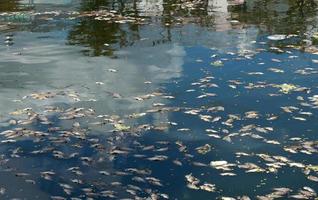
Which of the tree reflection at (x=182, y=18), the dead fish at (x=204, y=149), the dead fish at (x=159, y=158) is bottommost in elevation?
the dead fish at (x=159, y=158)

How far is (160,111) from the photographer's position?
41.2ft

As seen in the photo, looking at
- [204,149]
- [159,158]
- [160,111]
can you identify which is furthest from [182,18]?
[159,158]

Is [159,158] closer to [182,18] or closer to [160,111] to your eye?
[160,111]

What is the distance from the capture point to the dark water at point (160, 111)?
9.15 meters

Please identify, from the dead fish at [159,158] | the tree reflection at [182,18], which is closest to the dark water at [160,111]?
the dead fish at [159,158]

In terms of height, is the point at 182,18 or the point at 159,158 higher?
the point at 182,18

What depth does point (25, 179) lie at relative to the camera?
30.7 feet

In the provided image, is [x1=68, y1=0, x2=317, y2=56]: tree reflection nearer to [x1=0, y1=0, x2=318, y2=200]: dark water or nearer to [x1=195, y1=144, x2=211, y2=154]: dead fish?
[x1=0, y1=0, x2=318, y2=200]: dark water

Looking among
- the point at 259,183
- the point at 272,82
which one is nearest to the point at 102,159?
the point at 259,183

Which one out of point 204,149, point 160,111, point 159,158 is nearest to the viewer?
point 159,158

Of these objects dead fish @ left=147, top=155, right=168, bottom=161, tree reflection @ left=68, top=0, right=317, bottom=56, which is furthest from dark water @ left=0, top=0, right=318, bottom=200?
tree reflection @ left=68, top=0, right=317, bottom=56

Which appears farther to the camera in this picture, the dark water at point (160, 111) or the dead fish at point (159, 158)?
the dead fish at point (159, 158)

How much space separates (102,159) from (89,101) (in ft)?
12.1

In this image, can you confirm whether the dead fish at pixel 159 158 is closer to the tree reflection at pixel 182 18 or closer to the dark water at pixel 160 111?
the dark water at pixel 160 111
